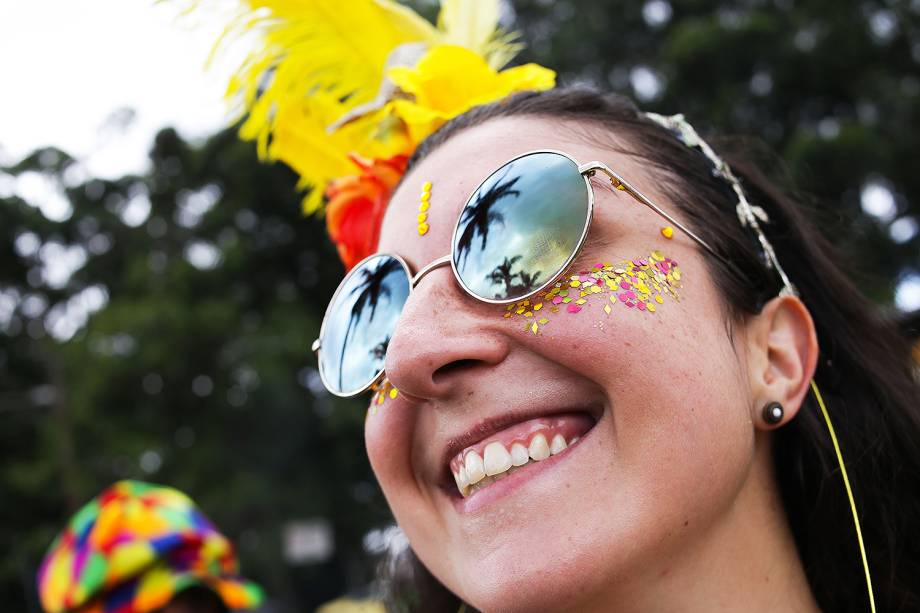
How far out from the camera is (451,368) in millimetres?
1391

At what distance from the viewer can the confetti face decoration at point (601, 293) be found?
1.34 m

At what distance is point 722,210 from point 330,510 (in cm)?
1391

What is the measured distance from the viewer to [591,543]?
1233mm

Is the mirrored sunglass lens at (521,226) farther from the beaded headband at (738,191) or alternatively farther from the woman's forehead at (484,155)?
the beaded headband at (738,191)

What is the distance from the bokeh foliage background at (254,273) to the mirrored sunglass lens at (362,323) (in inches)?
357

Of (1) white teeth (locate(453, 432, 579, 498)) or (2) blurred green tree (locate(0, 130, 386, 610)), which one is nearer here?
(1) white teeth (locate(453, 432, 579, 498))

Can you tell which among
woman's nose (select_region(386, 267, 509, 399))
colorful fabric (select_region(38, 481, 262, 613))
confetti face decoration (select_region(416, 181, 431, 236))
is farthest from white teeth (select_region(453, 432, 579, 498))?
colorful fabric (select_region(38, 481, 262, 613))

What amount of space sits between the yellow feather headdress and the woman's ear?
0.79 m

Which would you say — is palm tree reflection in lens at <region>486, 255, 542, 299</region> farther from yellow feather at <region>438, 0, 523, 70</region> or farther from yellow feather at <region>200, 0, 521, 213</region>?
yellow feather at <region>438, 0, 523, 70</region>

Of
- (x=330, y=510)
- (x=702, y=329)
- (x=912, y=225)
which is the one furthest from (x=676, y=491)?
(x=330, y=510)

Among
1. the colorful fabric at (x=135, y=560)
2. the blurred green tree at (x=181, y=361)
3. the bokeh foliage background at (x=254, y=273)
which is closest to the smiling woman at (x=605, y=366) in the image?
the colorful fabric at (x=135, y=560)

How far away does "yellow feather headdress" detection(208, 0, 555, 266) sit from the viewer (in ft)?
6.65

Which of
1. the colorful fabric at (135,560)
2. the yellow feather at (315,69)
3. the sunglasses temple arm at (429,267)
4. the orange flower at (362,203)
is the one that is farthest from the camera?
the colorful fabric at (135,560)

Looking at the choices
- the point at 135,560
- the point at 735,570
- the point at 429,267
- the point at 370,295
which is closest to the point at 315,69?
the point at 370,295
